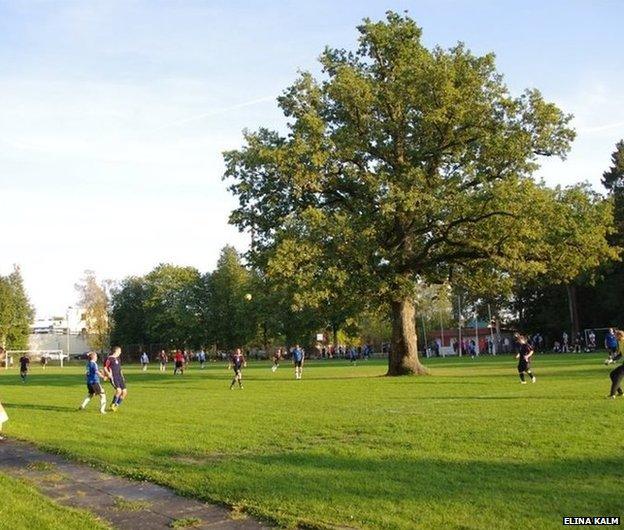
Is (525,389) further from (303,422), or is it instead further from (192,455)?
(192,455)

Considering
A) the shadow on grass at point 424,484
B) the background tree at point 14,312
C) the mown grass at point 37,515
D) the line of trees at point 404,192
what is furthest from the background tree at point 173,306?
the mown grass at point 37,515

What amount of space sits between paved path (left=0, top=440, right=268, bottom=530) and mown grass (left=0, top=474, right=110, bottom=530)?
8.2 inches

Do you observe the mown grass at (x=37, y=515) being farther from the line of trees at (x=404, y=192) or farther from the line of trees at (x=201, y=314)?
the line of trees at (x=201, y=314)

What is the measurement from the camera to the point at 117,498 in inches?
341

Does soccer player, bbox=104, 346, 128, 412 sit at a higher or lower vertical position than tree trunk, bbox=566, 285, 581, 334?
lower

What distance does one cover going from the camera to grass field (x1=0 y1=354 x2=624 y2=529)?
7.62 m

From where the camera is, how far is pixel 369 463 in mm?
10203

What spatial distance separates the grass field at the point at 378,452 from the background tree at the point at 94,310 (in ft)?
290

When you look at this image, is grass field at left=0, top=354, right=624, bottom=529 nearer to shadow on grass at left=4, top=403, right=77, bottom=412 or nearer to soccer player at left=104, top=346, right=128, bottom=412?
shadow on grass at left=4, top=403, right=77, bottom=412

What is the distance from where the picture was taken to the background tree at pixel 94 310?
107000mm

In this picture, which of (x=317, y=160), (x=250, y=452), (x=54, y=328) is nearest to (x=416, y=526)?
(x=250, y=452)

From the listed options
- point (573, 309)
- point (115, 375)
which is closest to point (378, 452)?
point (115, 375)

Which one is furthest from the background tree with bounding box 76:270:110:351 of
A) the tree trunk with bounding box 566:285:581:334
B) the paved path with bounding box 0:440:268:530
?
the paved path with bounding box 0:440:268:530

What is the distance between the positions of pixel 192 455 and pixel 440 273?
2617cm
